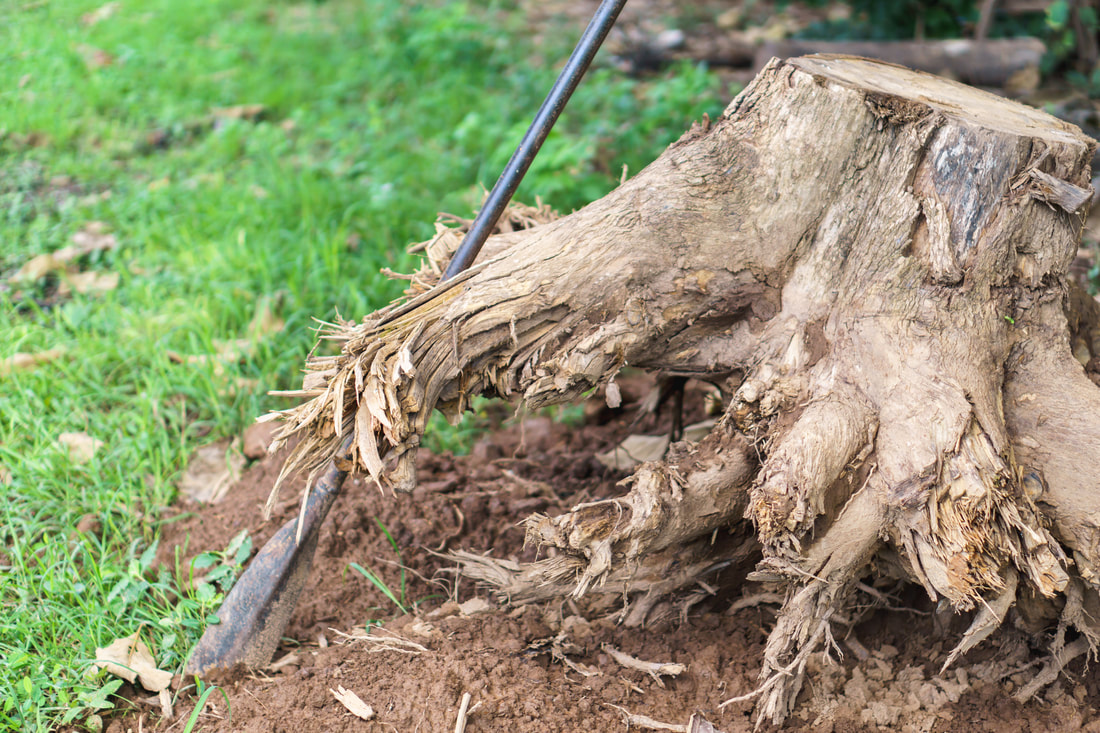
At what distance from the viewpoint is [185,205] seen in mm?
3658

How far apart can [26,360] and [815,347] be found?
2576 millimetres

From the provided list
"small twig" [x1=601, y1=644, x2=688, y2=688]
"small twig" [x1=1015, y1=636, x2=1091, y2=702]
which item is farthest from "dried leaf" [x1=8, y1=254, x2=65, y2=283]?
"small twig" [x1=1015, y1=636, x2=1091, y2=702]

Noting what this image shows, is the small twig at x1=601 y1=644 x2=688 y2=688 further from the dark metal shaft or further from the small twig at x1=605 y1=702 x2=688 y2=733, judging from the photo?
the dark metal shaft

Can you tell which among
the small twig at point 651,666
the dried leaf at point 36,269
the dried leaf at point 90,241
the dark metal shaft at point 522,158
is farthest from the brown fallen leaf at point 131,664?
the dried leaf at point 90,241

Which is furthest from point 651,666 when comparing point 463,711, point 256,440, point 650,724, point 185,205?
point 185,205

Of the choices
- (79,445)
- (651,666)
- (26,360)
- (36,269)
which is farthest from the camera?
(36,269)

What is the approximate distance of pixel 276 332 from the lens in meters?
2.90

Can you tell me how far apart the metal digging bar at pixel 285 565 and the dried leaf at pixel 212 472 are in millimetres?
530

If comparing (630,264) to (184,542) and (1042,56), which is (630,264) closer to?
(184,542)

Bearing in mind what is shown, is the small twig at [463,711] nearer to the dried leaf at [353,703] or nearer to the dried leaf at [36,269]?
the dried leaf at [353,703]

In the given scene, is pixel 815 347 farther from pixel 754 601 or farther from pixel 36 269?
pixel 36 269

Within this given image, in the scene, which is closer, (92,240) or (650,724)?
(650,724)

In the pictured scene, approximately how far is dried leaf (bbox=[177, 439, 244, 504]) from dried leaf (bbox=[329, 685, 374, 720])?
0.94 meters

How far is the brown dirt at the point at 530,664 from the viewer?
1.71 m
